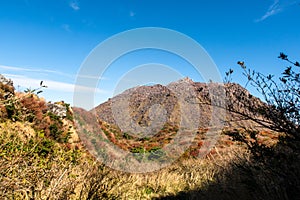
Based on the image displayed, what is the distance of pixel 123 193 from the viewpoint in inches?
226

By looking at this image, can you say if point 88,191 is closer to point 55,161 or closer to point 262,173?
point 55,161

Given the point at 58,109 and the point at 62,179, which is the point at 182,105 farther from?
the point at 62,179

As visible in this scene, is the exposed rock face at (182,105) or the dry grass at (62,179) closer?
the dry grass at (62,179)

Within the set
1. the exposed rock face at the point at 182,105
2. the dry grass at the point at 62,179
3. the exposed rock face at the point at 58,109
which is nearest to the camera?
the dry grass at the point at 62,179

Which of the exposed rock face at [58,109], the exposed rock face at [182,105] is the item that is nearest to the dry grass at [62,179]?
the exposed rock face at [182,105]

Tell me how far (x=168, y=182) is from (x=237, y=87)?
5078 millimetres

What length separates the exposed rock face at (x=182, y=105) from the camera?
366cm

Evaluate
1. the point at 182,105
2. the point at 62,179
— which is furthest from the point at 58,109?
the point at 182,105

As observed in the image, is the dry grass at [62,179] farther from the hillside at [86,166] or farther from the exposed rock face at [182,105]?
the exposed rock face at [182,105]

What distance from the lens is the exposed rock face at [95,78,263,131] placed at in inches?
144

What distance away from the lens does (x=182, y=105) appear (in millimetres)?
40719

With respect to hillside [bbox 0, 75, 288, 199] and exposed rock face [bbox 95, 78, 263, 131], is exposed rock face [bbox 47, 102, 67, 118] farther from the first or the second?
exposed rock face [bbox 95, 78, 263, 131]

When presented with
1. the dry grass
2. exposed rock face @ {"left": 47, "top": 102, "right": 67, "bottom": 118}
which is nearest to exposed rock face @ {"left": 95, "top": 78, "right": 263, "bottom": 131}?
the dry grass

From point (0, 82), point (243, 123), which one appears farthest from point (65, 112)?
point (243, 123)
